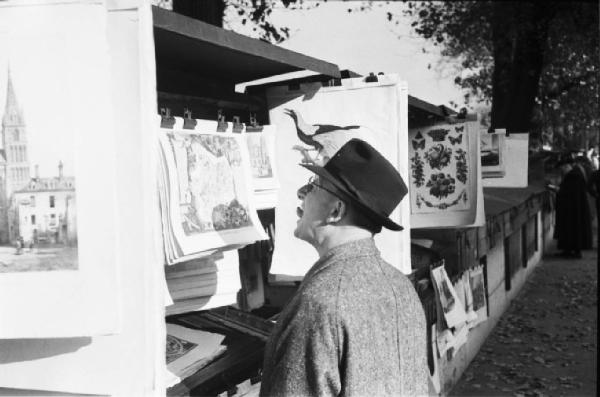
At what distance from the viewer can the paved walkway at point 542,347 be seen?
7293mm

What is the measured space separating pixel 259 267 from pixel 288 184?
2.65ft

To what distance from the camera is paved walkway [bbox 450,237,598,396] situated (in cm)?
729

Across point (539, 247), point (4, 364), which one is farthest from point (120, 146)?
point (539, 247)

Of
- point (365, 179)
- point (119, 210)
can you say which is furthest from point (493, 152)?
point (119, 210)

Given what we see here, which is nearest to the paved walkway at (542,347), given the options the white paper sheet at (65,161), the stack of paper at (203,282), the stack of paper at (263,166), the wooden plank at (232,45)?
the stack of paper at (263,166)

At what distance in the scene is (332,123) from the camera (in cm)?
369

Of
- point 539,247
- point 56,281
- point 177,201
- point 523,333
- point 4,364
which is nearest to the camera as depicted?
point 56,281

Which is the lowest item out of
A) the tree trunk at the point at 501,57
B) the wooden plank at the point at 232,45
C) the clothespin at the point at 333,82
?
the clothespin at the point at 333,82

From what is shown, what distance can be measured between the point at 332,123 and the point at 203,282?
1085mm

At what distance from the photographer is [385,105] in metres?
3.68

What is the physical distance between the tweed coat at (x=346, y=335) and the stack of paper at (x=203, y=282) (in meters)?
0.89

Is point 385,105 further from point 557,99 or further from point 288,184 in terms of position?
point 557,99

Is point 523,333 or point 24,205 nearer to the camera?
point 24,205

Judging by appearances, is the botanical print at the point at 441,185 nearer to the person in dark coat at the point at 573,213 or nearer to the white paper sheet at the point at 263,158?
the white paper sheet at the point at 263,158
